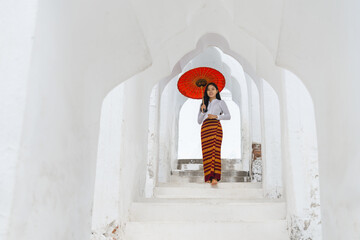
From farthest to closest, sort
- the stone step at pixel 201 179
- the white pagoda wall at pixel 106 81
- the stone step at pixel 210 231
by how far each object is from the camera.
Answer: the stone step at pixel 201 179
the stone step at pixel 210 231
the white pagoda wall at pixel 106 81

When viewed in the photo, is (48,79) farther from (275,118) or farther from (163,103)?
(163,103)

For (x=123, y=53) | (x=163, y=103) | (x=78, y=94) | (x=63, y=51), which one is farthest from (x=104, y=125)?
(x=163, y=103)

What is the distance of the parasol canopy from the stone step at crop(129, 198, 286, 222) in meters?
3.01

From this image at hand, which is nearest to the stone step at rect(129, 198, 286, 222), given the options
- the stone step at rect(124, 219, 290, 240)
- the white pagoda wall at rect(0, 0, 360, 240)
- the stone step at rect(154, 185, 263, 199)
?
the stone step at rect(124, 219, 290, 240)

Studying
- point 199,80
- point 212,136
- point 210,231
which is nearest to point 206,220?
point 210,231

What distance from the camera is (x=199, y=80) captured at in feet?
22.4

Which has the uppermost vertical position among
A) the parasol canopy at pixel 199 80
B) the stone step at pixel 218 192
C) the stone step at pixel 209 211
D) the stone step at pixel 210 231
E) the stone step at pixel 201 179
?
the parasol canopy at pixel 199 80

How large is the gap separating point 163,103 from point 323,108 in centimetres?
547

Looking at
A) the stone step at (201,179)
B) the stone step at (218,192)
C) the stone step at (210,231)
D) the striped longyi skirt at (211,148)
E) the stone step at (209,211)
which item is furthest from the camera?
the stone step at (201,179)

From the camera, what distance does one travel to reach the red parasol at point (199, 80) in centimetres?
675

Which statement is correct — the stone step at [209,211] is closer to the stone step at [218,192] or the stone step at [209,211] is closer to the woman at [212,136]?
the stone step at [218,192]

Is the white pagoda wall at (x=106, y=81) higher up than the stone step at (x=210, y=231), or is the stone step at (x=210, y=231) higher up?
the white pagoda wall at (x=106, y=81)

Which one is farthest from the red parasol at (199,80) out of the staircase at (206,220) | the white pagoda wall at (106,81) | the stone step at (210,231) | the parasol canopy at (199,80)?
the white pagoda wall at (106,81)

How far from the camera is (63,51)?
5.69 feet
